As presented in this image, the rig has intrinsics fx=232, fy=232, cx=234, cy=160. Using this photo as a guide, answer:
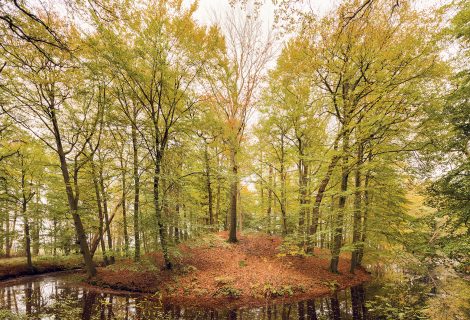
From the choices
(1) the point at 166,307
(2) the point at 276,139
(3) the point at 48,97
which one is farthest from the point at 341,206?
(3) the point at 48,97

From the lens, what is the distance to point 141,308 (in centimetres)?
878

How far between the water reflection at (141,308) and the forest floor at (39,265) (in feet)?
19.7

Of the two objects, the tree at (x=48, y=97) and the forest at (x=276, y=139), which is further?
the tree at (x=48, y=97)

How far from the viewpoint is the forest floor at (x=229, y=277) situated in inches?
397

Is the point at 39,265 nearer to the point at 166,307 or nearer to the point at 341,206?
the point at 166,307

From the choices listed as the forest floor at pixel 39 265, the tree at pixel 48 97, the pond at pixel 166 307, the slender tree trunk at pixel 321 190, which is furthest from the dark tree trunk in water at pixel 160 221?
the forest floor at pixel 39 265

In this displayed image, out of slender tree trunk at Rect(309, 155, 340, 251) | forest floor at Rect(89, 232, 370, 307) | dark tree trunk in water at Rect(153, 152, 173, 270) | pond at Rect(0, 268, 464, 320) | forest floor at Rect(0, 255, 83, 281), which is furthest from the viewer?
forest floor at Rect(0, 255, 83, 281)

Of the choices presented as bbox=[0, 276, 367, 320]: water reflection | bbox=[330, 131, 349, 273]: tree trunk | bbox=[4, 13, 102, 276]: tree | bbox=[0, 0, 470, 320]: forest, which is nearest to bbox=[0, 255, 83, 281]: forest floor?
bbox=[0, 0, 470, 320]: forest

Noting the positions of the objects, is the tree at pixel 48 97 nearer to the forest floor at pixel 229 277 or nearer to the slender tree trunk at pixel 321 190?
the forest floor at pixel 229 277

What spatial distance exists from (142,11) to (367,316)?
606 inches

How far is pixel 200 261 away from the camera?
13.9 meters

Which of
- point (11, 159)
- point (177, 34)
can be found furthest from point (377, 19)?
point (11, 159)

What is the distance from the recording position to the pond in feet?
26.1

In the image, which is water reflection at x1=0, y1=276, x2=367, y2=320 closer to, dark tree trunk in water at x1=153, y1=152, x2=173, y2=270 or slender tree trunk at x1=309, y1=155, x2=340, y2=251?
dark tree trunk in water at x1=153, y1=152, x2=173, y2=270
